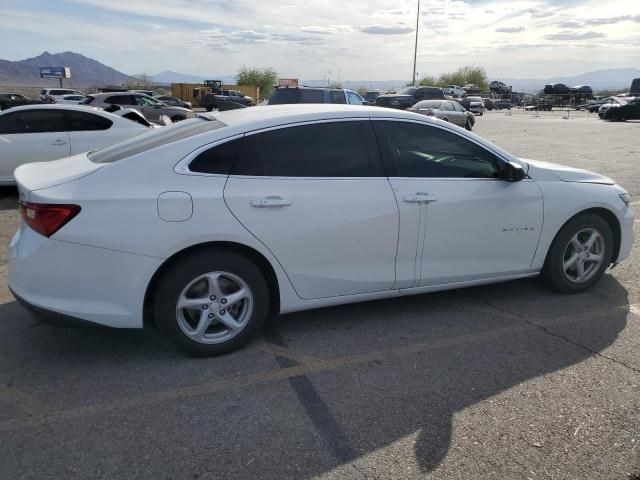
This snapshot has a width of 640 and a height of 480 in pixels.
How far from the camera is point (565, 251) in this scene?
4.44m

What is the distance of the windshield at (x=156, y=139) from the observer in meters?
3.47

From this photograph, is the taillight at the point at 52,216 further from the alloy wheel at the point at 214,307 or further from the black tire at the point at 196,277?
the alloy wheel at the point at 214,307

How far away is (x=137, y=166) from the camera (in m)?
3.22

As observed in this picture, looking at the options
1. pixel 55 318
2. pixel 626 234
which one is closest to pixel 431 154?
pixel 626 234

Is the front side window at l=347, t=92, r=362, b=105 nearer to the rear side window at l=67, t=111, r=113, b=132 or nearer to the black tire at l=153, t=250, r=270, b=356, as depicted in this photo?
the rear side window at l=67, t=111, r=113, b=132

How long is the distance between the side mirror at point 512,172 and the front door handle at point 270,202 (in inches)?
69.5

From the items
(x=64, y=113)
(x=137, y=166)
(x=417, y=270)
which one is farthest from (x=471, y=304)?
(x=64, y=113)

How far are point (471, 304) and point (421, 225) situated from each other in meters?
1.06

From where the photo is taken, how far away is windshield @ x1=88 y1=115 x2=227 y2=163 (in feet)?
11.4

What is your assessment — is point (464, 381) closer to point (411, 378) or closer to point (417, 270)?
point (411, 378)

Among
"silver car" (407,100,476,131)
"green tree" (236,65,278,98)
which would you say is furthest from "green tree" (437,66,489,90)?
"silver car" (407,100,476,131)

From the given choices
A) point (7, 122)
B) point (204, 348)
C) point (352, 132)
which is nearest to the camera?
point (204, 348)

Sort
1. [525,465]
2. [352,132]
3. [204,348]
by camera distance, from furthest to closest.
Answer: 1. [352,132]
2. [204,348]
3. [525,465]

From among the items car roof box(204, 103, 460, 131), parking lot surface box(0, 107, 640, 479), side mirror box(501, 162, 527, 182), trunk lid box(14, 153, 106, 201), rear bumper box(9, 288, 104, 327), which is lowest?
parking lot surface box(0, 107, 640, 479)
